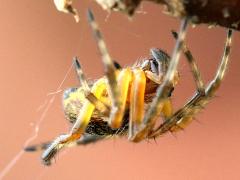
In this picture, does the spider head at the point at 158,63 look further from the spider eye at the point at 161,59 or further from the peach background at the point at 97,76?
the peach background at the point at 97,76

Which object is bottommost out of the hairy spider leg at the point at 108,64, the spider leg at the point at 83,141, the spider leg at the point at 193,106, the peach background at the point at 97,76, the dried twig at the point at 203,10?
the peach background at the point at 97,76

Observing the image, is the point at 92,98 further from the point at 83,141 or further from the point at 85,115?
the point at 83,141

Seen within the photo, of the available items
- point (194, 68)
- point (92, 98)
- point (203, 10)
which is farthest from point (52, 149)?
point (203, 10)

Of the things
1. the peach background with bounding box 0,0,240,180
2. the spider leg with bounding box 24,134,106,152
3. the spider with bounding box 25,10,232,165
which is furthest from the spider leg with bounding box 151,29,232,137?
the peach background with bounding box 0,0,240,180

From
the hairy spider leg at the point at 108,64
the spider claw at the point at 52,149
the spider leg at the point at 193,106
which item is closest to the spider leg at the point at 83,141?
the spider claw at the point at 52,149

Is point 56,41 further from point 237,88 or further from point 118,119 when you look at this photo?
point 118,119

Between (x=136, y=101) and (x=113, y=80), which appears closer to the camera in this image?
(x=113, y=80)

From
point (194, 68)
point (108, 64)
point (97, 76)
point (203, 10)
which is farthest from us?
point (97, 76)
